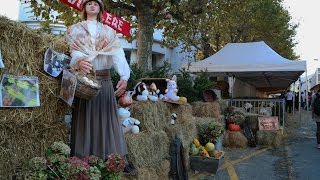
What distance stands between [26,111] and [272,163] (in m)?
6.25

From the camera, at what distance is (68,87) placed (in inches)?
139

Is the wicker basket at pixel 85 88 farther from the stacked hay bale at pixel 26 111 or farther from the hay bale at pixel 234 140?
the hay bale at pixel 234 140

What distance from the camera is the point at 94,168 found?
11.2 feet

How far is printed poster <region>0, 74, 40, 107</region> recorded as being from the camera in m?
3.17

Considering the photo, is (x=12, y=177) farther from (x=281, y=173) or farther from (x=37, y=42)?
(x=281, y=173)

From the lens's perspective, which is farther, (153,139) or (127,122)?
(153,139)

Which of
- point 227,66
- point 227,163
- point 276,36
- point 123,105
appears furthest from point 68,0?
point 276,36

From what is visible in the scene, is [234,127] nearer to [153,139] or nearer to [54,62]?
[153,139]

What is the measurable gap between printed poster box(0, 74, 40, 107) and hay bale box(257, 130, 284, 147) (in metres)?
8.46

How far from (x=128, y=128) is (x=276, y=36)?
68.8ft

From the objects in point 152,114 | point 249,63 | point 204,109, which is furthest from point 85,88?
point 249,63

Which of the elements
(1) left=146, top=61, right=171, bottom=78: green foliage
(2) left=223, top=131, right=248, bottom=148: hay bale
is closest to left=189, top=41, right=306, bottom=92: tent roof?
(2) left=223, top=131, right=248, bottom=148: hay bale

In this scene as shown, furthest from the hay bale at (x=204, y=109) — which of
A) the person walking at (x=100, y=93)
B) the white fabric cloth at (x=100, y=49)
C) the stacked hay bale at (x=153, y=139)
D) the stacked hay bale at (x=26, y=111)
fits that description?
the stacked hay bale at (x=26, y=111)

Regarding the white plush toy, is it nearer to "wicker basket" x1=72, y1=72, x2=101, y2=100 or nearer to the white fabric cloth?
the white fabric cloth
